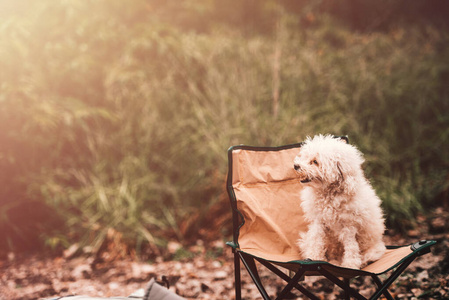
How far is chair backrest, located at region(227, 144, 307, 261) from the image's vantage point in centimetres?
173

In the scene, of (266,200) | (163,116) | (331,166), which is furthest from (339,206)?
(163,116)

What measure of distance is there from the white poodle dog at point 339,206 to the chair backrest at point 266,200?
0.63 ft

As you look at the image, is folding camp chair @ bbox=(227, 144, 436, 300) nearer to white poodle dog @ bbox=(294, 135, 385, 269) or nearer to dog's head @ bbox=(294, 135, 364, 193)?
white poodle dog @ bbox=(294, 135, 385, 269)

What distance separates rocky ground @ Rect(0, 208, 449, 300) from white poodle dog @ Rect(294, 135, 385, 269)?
2.60ft

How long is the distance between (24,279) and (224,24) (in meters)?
4.20

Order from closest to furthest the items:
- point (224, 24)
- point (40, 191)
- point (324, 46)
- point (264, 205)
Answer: point (264, 205) → point (40, 191) → point (324, 46) → point (224, 24)

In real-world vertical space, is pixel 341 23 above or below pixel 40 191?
above

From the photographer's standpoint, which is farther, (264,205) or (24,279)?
(24,279)

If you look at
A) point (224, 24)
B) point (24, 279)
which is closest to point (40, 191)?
point (24, 279)

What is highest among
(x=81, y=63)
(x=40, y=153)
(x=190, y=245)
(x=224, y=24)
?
(x=224, y=24)

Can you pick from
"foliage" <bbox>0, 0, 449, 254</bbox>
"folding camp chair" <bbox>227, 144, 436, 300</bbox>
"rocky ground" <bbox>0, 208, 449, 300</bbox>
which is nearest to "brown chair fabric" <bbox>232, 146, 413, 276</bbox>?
"folding camp chair" <bbox>227, 144, 436, 300</bbox>

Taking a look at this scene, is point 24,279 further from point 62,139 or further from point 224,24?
point 224,24

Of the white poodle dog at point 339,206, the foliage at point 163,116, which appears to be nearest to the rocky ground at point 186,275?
the foliage at point 163,116

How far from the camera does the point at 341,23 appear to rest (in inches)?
236
